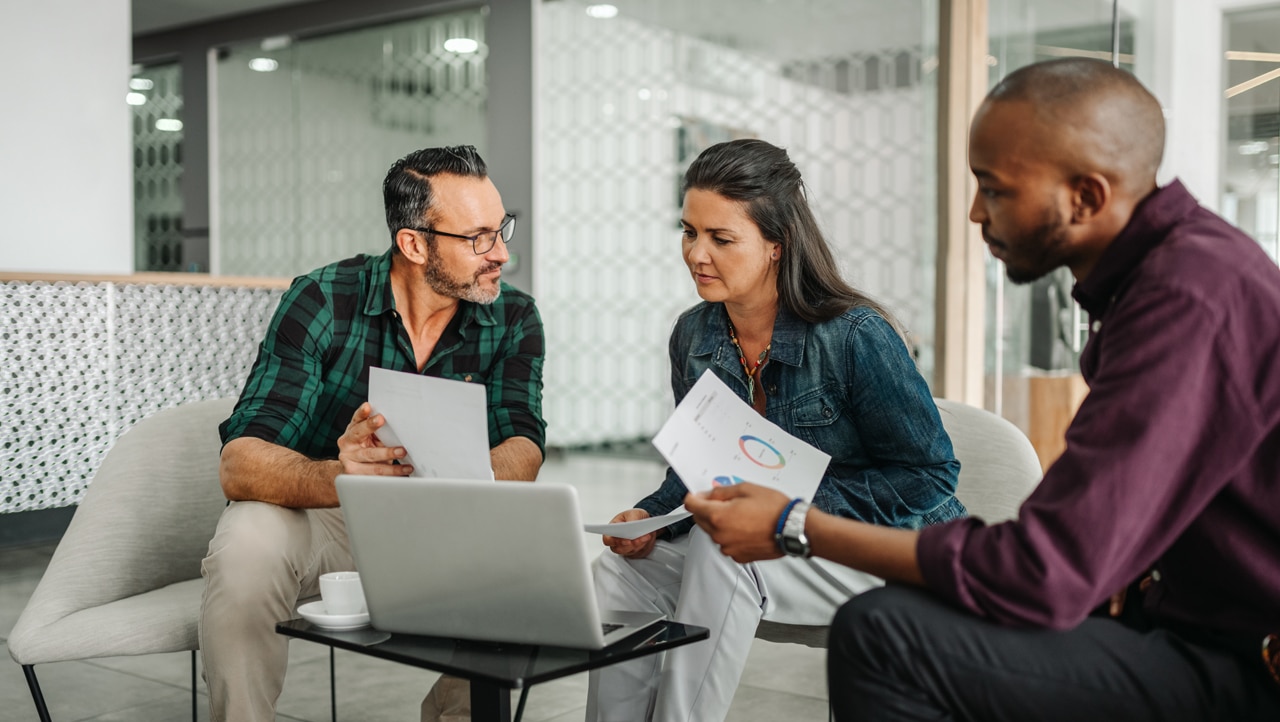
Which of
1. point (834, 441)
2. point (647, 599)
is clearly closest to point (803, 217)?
point (834, 441)

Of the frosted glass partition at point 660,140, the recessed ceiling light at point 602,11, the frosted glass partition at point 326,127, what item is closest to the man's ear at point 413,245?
the frosted glass partition at point 660,140

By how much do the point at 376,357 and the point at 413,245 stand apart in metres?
0.23

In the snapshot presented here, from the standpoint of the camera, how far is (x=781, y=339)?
1.90 meters

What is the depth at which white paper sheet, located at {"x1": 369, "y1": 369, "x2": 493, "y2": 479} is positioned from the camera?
1.53 metres

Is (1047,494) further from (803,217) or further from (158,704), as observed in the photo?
(158,704)

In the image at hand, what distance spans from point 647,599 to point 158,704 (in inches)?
53.7

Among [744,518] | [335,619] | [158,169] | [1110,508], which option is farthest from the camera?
[158,169]

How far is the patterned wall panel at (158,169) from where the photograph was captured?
800cm

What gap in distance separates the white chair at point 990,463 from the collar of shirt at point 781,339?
28 cm

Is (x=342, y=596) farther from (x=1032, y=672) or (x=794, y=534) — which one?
(x=1032, y=672)

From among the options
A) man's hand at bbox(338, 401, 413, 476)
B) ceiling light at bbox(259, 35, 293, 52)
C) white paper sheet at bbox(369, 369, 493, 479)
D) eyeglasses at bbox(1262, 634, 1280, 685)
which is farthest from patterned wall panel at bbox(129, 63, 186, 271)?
eyeglasses at bbox(1262, 634, 1280, 685)

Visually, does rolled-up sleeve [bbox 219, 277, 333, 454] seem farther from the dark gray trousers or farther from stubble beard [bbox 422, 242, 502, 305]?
the dark gray trousers

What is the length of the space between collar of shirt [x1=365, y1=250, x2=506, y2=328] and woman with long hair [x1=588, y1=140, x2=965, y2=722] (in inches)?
15.5

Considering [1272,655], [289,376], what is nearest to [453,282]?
[289,376]
